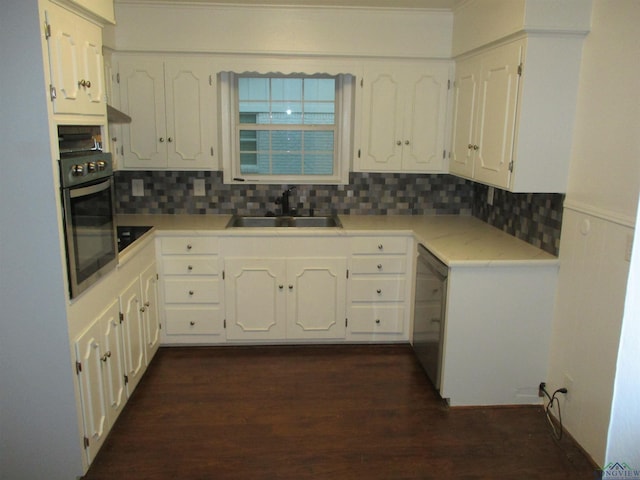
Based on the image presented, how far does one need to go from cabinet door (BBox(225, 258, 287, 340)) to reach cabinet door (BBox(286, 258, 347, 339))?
0.07 meters

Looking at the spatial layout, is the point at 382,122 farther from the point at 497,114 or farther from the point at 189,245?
the point at 189,245

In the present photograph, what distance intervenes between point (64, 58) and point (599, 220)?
7.87ft

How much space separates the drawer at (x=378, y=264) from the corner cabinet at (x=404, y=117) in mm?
684

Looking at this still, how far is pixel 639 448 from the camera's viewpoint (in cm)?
153

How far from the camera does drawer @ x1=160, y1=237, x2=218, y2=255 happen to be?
136 inches

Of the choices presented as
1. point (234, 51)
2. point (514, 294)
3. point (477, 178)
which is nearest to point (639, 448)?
point (514, 294)

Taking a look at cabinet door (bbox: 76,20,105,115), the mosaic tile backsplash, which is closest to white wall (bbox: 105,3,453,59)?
the mosaic tile backsplash

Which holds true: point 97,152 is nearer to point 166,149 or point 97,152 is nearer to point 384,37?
point 166,149

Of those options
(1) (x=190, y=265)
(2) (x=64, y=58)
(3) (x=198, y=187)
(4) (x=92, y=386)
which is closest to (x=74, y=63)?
(2) (x=64, y=58)

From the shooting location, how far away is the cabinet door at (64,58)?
1.92 m

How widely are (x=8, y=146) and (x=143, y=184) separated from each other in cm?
207

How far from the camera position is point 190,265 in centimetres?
351

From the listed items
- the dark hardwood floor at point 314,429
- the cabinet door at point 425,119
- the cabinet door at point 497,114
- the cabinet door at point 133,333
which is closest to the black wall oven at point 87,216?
the cabinet door at point 133,333

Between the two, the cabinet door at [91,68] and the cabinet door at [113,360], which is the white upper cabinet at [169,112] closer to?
the cabinet door at [91,68]
